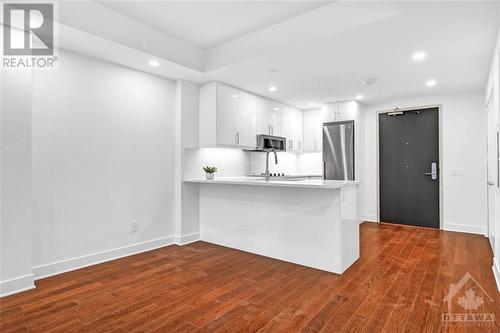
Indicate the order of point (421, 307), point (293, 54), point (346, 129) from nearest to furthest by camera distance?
point (421, 307) → point (293, 54) → point (346, 129)

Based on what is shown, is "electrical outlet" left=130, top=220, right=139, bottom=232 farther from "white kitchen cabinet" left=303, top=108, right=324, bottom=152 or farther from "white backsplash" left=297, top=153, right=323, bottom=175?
"white backsplash" left=297, top=153, right=323, bottom=175

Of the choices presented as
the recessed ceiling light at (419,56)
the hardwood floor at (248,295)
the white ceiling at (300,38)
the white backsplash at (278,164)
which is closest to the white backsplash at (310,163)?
the white backsplash at (278,164)

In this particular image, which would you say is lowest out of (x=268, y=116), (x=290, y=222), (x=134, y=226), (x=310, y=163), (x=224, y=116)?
(x=134, y=226)

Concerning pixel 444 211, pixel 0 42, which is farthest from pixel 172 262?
pixel 444 211

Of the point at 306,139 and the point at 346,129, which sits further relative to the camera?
the point at 306,139

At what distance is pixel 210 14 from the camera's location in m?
2.88

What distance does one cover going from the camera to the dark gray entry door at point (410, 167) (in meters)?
5.01

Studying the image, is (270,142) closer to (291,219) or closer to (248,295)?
(291,219)

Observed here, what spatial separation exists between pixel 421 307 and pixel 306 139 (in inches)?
170

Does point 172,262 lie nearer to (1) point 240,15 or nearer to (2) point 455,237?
(1) point 240,15

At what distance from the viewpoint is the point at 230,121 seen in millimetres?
4426

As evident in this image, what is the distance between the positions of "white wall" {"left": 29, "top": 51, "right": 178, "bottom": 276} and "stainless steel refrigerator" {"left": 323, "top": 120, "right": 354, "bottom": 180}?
10.3ft

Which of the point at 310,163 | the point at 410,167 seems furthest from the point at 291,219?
the point at 310,163

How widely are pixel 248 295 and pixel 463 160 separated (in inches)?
175
